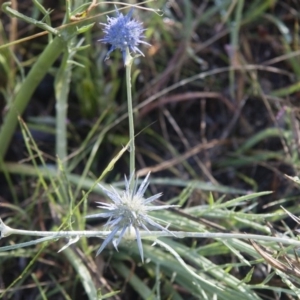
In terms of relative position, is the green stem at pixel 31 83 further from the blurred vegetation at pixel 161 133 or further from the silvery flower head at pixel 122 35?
the silvery flower head at pixel 122 35

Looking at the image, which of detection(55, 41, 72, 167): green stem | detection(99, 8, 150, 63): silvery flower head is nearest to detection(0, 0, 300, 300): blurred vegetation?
detection(55, 41, 72, 167): green stem

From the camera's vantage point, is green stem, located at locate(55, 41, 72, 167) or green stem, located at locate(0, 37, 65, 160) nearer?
green stem, located at locate(0, 37, 65, 160)

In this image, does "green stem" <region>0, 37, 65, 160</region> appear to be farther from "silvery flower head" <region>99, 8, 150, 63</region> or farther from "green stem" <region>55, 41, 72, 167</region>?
"silvery flower head" <region>99, 8, 150, 63</region>

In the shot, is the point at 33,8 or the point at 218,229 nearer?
the point at 218,229

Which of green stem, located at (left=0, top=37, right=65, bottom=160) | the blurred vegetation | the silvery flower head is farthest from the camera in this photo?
the blurred vegetation

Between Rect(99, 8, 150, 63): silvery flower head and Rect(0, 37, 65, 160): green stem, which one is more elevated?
Rect(99, 8, 150, 63): silvery flower head

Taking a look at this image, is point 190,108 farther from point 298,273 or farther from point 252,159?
point 298,273

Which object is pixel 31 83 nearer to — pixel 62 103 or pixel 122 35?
pixel 62 103

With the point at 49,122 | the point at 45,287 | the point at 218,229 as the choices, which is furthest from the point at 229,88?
the point at 45,287
